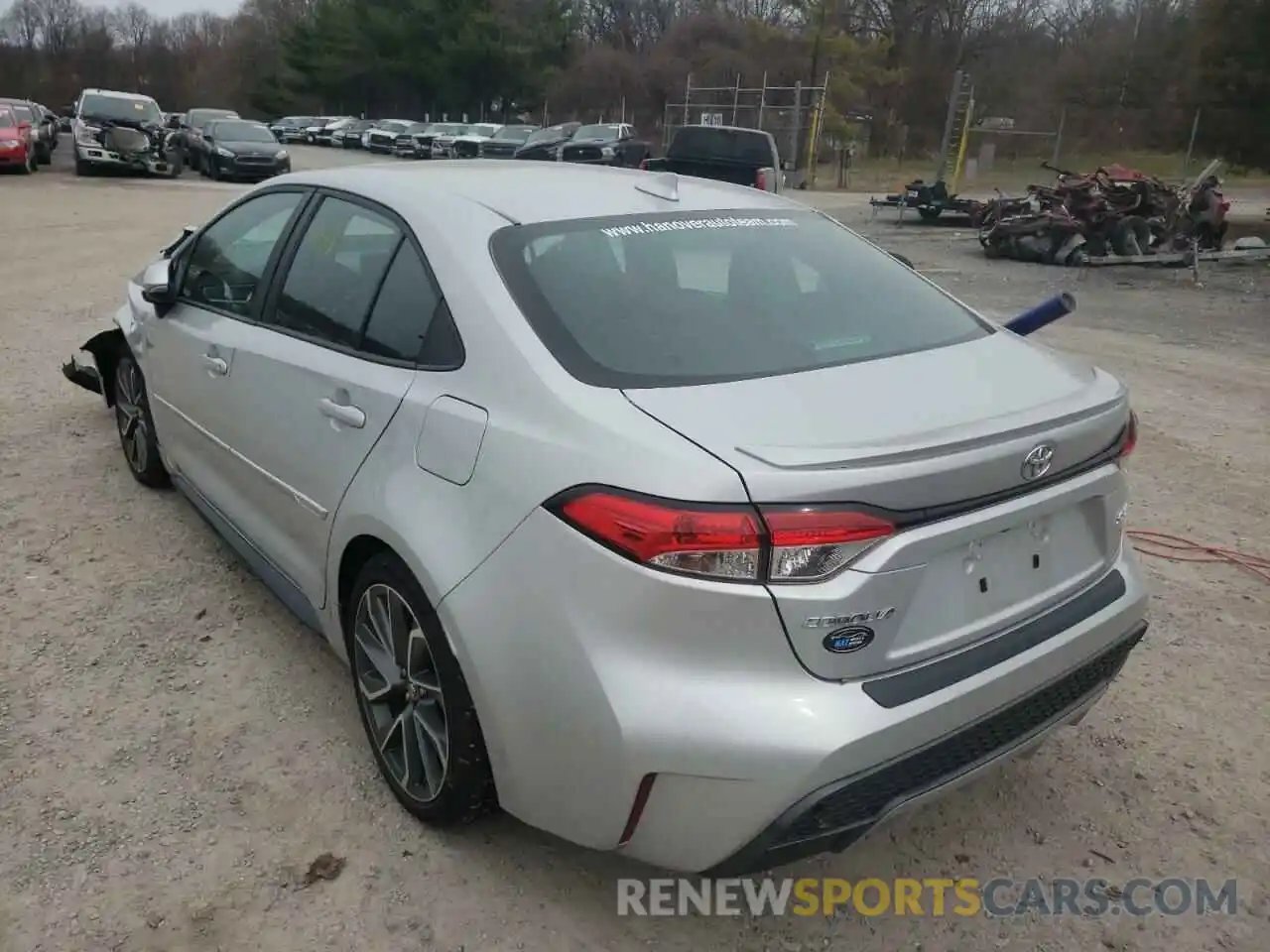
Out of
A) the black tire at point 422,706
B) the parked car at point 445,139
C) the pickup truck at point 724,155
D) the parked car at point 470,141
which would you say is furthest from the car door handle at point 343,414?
the parked car at point 445,139

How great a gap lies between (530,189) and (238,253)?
4.49 ft

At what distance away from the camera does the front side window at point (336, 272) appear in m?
2.98

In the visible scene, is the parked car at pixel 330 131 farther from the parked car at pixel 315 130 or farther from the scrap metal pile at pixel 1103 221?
the scrap metal pile at pixel 1103 221

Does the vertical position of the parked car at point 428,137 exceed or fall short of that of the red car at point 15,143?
it falls short

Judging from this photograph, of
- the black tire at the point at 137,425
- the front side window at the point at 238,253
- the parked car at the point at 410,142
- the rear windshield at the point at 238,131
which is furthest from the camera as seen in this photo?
the parked car at the point at 410,142

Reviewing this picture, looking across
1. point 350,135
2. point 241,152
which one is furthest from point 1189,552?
point 350,135

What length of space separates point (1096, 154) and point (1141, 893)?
38.3 metres

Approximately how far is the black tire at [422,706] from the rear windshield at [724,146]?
1303cm

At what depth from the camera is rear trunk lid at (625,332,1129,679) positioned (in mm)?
2002

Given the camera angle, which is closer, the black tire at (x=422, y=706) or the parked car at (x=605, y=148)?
the black tire at (x=422, y=706)

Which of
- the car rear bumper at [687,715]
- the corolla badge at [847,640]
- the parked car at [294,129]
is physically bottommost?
the parked car at [294,129]

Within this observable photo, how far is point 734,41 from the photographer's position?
49.3 metres

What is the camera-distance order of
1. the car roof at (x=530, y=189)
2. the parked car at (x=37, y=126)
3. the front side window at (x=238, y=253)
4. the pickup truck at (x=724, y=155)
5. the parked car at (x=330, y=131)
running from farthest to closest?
the parked car at (x=330, y=131)
the parked car at (x=37, y=126)
the pickup truck at (x=724, y=155)
the front side window at (x=238, y=253)
the car roof at (x=530, y=189)

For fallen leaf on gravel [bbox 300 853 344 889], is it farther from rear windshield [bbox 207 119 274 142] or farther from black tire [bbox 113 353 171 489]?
rear windshield [bbox 207 119 274 142]
